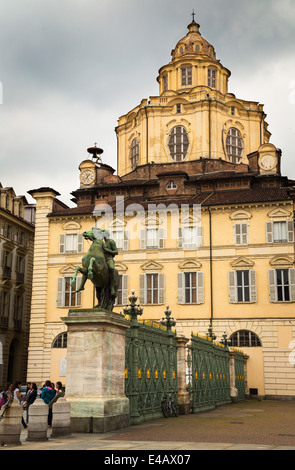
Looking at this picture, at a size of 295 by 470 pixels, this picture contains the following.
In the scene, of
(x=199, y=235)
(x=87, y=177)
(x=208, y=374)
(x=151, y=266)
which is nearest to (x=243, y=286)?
(x=199, y=235)

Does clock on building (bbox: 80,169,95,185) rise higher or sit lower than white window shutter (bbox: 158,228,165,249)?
higher

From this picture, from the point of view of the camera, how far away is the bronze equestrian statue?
15.5 metres

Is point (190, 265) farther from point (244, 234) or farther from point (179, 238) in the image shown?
point (244, 234)

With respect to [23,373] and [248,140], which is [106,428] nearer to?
[23,373]

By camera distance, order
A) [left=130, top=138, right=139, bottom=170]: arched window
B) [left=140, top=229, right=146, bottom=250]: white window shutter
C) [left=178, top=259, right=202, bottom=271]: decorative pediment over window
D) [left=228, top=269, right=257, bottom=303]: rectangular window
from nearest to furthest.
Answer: [left=228, top=269, right=257, bottom=303]: rectangular window < [left=178, top=259, right=202, bottom=271]: decorative pediment over window < [left=140, top=229, right=146, bottom=250]: white window shutter < [left=130, top=138, right=139, bottom=170]: arched window

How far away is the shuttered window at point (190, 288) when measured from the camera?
40156 mm

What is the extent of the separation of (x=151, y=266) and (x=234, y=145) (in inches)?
710

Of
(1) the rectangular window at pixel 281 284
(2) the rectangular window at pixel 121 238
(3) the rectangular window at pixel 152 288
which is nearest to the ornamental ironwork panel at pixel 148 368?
(1) the rectangular window at pixel 281 284

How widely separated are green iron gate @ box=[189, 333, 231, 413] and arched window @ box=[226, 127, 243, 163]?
26071mm

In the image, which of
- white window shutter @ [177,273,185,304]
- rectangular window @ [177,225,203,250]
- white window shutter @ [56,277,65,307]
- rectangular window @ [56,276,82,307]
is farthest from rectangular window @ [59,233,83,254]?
white window shutter @ [177,273,185,304]

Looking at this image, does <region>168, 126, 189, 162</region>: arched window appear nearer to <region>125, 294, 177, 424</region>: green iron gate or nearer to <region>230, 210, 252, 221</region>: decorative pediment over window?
<region>230, 210, 252, 221</region>: decorative pediment over window

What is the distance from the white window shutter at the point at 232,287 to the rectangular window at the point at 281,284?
7.90 ft

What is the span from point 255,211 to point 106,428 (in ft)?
94.0
